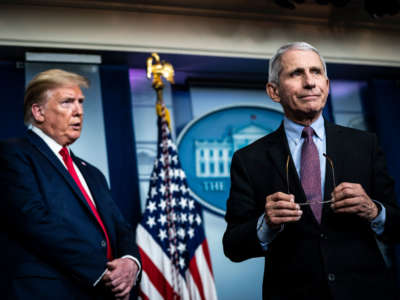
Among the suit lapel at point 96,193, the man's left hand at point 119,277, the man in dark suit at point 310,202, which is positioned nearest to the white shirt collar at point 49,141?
the suit lapel at point 96,193

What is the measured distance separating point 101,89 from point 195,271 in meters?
1.58

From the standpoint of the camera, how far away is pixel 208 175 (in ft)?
12.2

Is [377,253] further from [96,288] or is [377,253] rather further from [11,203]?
[11,203]

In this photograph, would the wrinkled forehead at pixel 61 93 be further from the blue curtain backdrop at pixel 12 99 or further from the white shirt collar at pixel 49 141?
the blue curtain backdrop at pixel 12 99

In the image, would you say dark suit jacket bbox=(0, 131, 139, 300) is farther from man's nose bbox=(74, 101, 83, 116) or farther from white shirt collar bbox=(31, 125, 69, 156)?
man's nose bbox=(74, 101, 83, 116)

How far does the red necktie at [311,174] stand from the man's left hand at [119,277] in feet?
2.78

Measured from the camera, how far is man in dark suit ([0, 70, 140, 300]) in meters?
1.68

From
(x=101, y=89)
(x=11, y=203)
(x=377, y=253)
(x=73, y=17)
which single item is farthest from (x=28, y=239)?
(x=73, y=17)

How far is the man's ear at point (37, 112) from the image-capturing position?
6.82 feet

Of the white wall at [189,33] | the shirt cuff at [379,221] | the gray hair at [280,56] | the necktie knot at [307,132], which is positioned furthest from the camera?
the white wall at [189,33]

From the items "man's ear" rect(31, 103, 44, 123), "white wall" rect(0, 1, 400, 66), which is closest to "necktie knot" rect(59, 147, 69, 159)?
"man's ear" rect(31, 103, 44, 123)

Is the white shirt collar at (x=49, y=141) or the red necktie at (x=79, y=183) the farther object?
the white shirt collar at (x=49, y=141)

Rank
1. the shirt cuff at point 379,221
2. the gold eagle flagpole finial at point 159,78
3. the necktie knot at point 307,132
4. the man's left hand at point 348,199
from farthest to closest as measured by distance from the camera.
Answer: the gold eagle flagpole finial at point 159,78, the necktie knot at point 307,132, the shirt cuff at point 379,221, the man's left hand at point 348,199

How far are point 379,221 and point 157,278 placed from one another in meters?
1.84
